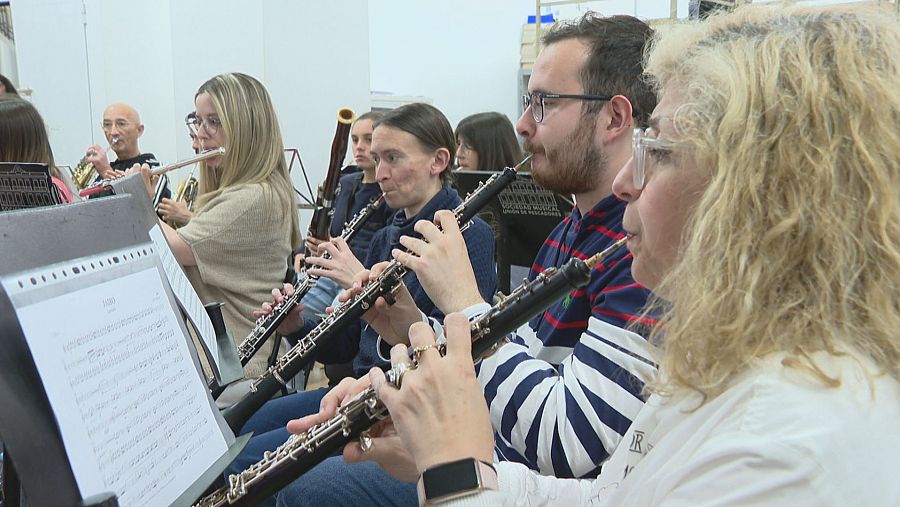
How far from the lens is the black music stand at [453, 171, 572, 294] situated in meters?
2.32

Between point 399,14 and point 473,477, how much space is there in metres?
6.34

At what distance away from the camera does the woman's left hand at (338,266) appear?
202 centimetres

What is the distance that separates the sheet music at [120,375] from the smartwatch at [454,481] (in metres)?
0.29

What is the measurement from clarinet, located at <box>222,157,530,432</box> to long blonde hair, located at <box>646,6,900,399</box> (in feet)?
3.14

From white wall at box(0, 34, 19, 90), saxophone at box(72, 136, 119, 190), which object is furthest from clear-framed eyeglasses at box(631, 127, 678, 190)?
white wall at box(0, 34, 19, 90)

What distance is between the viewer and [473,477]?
2.77 ft

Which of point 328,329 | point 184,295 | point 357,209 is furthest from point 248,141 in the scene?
point 184,295

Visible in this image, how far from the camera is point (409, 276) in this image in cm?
205

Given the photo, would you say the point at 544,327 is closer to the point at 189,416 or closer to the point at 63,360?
the point at 189,416

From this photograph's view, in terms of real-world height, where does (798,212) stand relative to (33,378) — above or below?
above

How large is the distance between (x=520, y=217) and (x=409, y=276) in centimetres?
56

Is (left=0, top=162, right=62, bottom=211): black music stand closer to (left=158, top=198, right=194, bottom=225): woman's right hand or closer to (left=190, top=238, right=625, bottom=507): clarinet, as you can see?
(left=190, top=238, right=625, bottom=507): clarinet

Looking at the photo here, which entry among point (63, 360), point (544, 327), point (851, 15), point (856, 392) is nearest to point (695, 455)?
point (856, 392)

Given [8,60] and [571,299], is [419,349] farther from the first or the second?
[8,60]
